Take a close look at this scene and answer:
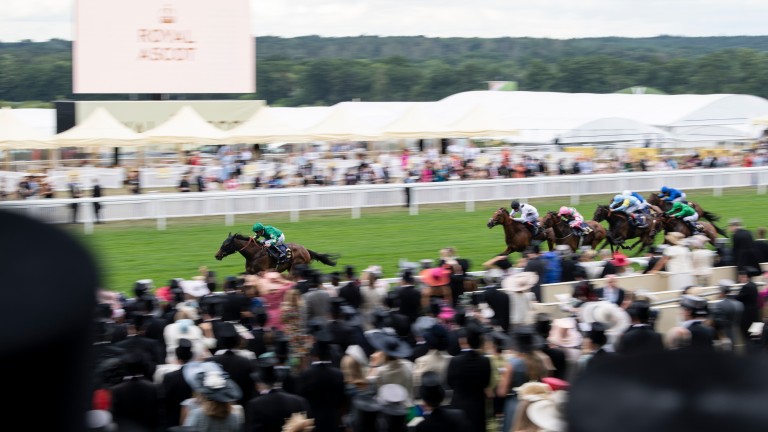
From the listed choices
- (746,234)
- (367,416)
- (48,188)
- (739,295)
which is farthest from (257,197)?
(367,416)

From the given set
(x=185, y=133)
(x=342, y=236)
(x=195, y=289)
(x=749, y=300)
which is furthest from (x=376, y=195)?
(x=749, y=300)

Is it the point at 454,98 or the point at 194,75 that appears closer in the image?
the point at 194,75

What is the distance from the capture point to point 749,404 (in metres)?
1.01

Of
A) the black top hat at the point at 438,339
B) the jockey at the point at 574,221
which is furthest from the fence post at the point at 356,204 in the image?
the black top hat at the point at 438,339

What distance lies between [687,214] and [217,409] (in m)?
12.2

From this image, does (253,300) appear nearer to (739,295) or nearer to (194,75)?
(739,295)

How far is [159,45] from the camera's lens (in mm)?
39031

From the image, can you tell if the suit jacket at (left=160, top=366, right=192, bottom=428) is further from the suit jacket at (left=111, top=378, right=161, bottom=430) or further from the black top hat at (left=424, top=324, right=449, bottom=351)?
the black top hat at (left=424, top=324, right=449, bottom=351)

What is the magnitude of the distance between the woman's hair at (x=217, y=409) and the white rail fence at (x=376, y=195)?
12285 mm

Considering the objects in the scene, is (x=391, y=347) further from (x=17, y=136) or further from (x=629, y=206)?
(x=17, y=136)

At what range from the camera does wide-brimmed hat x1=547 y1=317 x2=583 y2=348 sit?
270 inches

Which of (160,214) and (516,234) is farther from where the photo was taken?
(160,214)

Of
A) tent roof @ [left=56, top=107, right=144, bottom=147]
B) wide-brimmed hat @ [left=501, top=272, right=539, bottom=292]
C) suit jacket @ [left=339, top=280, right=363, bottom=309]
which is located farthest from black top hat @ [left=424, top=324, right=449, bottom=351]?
tent roof @ [left=56, top=107, right=144, bottom=147]

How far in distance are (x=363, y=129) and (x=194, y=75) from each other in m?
11.1
